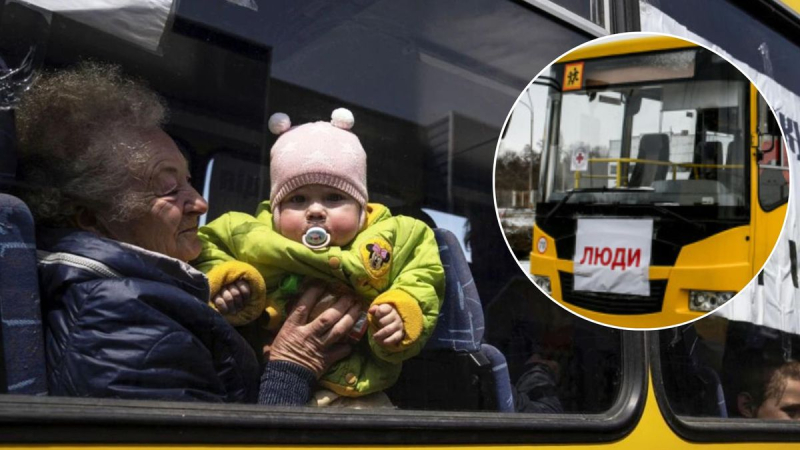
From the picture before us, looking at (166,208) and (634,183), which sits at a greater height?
(634,183)

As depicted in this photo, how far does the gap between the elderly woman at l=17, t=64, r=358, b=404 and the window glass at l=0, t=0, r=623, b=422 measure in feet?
0.13

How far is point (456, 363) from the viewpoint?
7.14 feet

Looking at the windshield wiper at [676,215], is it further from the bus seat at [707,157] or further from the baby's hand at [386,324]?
the baby's hand at [386,324]

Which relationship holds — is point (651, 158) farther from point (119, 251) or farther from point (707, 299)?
point (119, 251)

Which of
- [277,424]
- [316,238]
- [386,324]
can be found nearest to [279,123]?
[316,238]

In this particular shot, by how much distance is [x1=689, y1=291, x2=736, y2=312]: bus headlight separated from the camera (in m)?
2.66

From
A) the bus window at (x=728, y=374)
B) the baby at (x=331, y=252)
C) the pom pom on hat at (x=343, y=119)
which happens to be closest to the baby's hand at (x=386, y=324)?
the baby at (x=331, y=252)

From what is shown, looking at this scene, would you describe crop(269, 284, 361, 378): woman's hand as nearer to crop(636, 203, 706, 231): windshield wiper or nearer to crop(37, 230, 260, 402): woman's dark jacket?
crop(37, 230, 260, 402): woman's dark jacket

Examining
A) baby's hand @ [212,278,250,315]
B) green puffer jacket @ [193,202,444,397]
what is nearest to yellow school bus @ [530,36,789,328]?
green puffer jacket @ [193,202,444,397]

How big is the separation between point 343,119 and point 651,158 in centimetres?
84

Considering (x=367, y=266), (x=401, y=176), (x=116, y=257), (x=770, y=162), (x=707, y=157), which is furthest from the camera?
(x=770, y=162)

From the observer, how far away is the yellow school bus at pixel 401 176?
5.34ft

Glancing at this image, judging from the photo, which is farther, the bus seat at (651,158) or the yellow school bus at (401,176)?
the bus seat at (651,158)

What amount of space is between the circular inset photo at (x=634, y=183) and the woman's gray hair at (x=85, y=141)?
0.88 m
